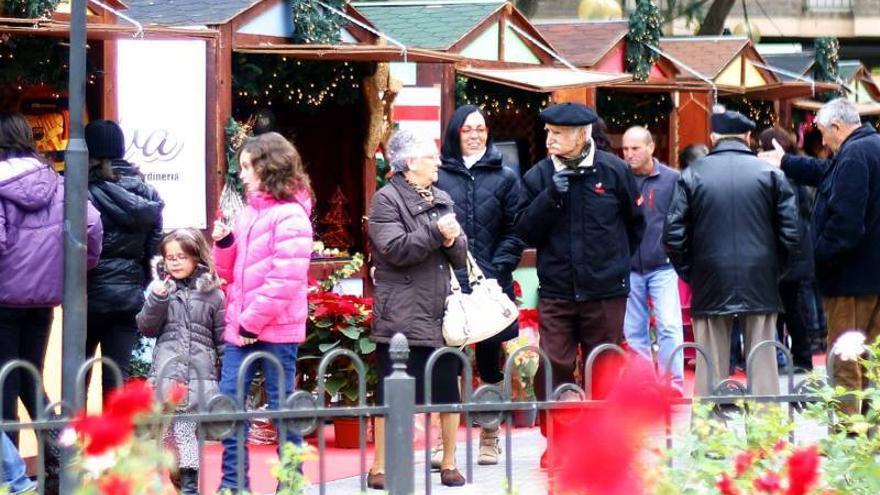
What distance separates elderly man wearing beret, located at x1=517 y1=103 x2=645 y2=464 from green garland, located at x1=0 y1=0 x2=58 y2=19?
9.14 feet

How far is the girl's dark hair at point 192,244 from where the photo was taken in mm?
7691

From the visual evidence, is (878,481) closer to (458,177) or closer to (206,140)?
(458,177)

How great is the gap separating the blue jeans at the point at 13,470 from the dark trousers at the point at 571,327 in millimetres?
2386

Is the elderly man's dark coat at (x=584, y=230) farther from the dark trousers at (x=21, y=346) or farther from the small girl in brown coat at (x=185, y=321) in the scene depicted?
the dark trousers at (x=21, y=346)

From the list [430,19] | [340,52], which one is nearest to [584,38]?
[430,19]

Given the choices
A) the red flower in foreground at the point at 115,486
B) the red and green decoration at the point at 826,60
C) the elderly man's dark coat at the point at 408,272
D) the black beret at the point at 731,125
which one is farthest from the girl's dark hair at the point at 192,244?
the red and green decoration at the point at 826,60

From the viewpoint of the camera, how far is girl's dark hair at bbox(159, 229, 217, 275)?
7691mm

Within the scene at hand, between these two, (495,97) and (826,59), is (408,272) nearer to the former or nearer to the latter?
(495,97)

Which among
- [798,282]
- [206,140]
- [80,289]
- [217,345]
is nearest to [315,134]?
[206,140]

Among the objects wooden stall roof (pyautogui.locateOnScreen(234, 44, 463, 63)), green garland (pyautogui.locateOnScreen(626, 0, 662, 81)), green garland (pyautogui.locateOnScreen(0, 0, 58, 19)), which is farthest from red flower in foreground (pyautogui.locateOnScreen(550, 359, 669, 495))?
green garland (pyautogui.locateOnScreen(626, 0, 662, 81))

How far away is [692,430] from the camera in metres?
5.30

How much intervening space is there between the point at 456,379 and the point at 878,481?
2947 mm

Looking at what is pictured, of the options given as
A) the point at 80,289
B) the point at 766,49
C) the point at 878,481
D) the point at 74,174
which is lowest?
the point at 878,481

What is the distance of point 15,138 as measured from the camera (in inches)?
293
